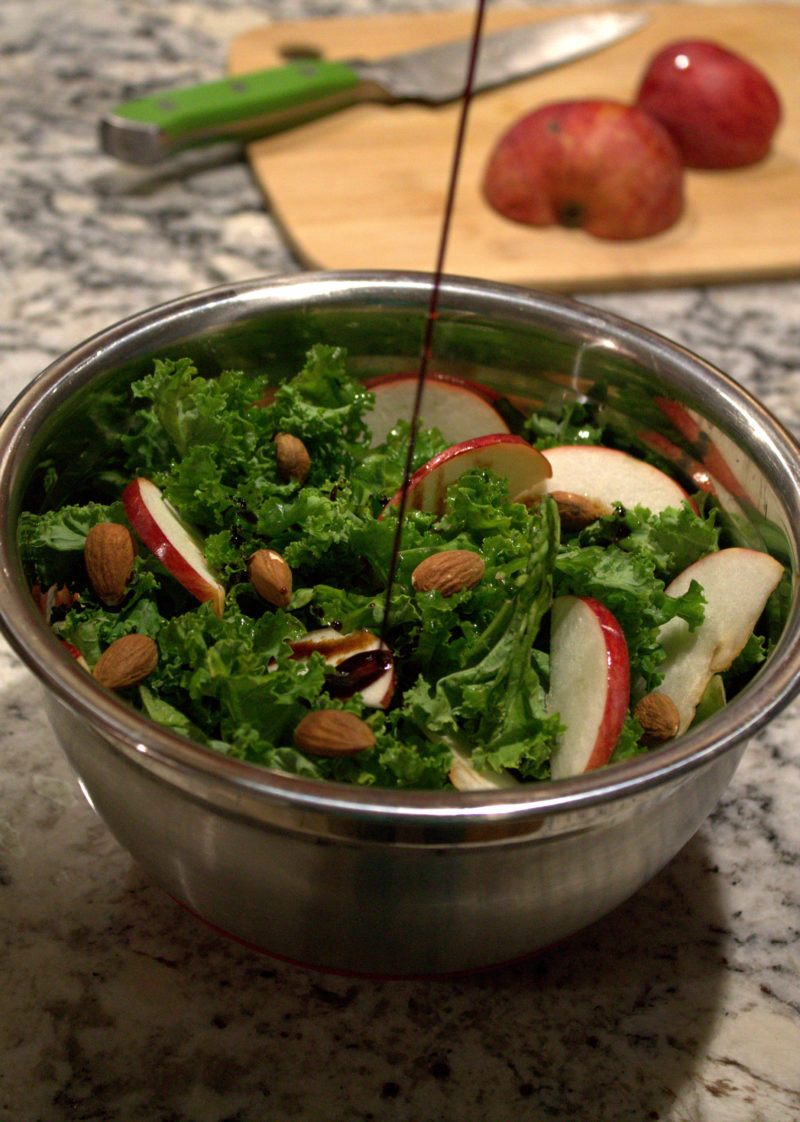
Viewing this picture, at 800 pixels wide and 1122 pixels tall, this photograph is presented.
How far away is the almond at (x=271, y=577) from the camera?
41.0 inches

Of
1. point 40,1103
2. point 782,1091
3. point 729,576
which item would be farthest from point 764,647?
point 40,1103

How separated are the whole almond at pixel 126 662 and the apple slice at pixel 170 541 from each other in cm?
8

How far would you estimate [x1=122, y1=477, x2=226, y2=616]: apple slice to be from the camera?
1053mm

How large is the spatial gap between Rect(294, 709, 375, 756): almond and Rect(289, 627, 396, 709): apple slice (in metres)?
0.06

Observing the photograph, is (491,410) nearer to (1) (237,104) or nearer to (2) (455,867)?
(2) (455,867)

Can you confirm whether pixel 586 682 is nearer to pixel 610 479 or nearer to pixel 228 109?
pixel 610 479

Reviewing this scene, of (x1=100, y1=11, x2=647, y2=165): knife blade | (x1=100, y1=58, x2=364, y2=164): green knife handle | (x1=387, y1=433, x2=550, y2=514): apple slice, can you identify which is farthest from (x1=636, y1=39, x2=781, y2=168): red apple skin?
(x1=387, y1=433, x2=550, y2=514): apple slice

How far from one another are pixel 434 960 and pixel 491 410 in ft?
2.08

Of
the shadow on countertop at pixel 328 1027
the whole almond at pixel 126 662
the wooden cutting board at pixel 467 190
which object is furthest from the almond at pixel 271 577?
the wooden cutting board at pixel 467 190

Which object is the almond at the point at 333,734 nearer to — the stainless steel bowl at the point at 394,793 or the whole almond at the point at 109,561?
the stainless steel bowl at the point at 394,793

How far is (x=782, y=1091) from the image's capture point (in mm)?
986

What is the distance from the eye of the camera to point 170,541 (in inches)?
42.1

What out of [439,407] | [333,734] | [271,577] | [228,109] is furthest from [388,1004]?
[228,109]

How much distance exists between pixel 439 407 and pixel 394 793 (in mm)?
632
